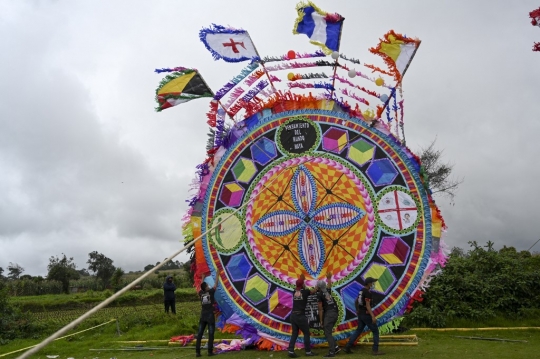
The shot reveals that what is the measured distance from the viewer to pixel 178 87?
8.46 metres

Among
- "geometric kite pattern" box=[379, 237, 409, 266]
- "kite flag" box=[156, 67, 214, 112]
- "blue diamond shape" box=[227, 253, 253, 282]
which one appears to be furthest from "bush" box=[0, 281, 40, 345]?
"geometric kite pattern" box=[379, 237, 409, 266]

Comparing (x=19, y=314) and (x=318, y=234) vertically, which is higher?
(x=318, y=234)

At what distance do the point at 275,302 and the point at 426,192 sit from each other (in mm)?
3320

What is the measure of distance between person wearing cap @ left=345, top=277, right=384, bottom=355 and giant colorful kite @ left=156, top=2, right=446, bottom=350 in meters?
0.24

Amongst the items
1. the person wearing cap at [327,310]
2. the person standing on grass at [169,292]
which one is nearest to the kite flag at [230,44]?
the person wearing cap at [327,310]

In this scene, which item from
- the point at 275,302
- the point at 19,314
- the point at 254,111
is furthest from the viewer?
the point at 19,314

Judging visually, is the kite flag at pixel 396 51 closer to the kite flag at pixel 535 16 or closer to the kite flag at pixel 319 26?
the kite flag at pixel 319 26

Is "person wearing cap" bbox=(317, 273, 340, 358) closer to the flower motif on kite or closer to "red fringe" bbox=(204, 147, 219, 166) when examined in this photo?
the flower motif on kite

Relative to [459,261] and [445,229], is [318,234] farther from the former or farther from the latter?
[459,261]

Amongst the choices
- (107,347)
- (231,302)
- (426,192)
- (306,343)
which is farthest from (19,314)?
(426,192)

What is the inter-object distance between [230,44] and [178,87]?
4.23 ft

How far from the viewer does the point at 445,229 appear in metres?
7.55

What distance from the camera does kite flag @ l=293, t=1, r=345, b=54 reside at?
766cm

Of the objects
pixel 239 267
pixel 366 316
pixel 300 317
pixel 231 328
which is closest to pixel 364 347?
pixel 366 316
